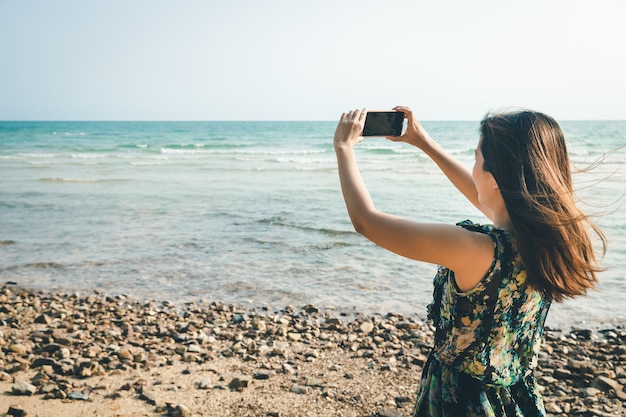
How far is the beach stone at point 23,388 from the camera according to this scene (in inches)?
157

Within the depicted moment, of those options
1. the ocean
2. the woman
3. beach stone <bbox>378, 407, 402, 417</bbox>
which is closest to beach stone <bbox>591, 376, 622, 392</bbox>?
the ocean

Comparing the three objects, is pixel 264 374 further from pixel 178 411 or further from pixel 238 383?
pixel 178 411

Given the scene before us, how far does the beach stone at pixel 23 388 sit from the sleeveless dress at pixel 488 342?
3.33m

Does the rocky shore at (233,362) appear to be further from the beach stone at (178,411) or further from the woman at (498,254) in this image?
the woman at (498,254)

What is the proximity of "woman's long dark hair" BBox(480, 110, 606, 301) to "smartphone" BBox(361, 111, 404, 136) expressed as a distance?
1.65 feet

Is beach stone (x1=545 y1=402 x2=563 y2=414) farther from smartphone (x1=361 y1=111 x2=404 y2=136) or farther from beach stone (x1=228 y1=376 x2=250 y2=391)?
smartphone (x1=361 y1=111 x2=404 y2=136)

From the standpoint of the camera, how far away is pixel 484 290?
5.37 feet

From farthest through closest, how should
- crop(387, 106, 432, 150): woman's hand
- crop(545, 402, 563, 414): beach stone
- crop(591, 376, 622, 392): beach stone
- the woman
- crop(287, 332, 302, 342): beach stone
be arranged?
crop(287, 332, 302, 342): beach stone, crop(591, 376, 622, 392): beach stone, crop(545, 402, 563, 414): beach stone, crop(387, 106, 432, 150): woman's hand, the woman

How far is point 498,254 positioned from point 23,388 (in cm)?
384

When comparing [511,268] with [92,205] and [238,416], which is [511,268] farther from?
[92,205]

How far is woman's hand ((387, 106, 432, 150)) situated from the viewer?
89.5 inches

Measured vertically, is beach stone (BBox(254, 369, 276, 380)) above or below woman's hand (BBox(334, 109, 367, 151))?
below

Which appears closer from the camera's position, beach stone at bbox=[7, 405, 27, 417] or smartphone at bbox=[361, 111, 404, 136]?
smartphone at bbox=[361, 111, 404, 136]

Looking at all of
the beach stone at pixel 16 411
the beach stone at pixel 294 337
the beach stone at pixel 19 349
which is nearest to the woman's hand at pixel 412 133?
the beach stone at pixel 16 411
